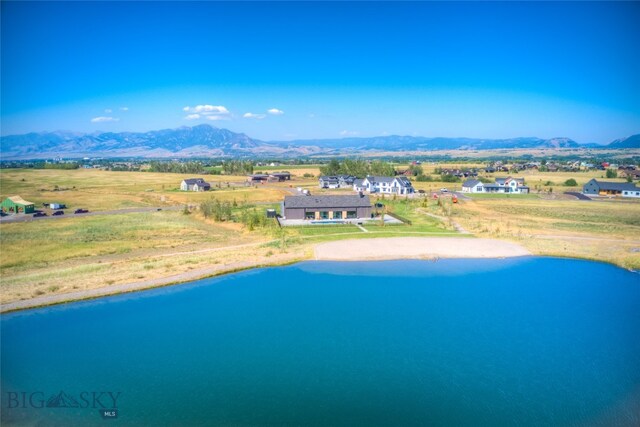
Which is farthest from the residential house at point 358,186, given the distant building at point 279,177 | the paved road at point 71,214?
the paved road at point 71,214

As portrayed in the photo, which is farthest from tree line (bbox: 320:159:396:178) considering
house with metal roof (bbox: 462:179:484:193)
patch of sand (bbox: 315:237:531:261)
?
patch of sand (bbox: 315:237:531:261)

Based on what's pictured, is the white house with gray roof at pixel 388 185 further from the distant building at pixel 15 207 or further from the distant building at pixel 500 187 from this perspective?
the distant building at pixel 15 207

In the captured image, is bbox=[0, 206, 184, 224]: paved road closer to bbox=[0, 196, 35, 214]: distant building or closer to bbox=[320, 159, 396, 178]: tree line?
bbox=[0, 196, 35, 214]: distant building

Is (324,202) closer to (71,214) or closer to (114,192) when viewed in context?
(71,214)

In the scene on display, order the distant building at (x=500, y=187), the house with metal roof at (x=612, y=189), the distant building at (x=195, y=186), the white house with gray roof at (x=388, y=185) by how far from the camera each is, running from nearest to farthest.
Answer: the house with metal roof at (x=612, y=189) < the white house with gray roof at (x=388, y=185) < the distant building at (x=500, y=187) < the distant building at (x=195, y=186)

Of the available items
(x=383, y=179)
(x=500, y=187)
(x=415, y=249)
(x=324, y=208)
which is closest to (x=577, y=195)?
(x=500, y=187)

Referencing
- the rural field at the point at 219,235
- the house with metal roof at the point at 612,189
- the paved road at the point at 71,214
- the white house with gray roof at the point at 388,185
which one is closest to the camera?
the rural field at the point at 219,235
